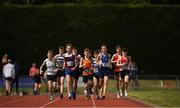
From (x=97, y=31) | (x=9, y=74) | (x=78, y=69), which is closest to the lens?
(x=78, y=69)

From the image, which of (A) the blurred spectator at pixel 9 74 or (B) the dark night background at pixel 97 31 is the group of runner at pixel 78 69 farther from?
(B) the dark night background at pixel 97 31

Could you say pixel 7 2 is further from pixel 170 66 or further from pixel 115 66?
pixel 115 66

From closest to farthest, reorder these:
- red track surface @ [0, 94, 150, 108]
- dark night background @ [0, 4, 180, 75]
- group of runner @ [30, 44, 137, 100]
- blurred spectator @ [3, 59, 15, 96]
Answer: red track surface @ [0, 94, 150, 108] < group of runner @ [30, 44, 137, 100] < blurred spectator @ [3, 59, 15, 96] < dark night background @ [0, 4, 180, 75]

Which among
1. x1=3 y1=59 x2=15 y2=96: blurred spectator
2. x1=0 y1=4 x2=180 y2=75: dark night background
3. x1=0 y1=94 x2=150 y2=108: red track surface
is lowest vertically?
x1=0 y1=94 x2=150 y2=108: red track surface

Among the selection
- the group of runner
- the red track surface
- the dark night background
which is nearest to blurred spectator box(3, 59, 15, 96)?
the group of runner

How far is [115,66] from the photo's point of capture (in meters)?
29.3

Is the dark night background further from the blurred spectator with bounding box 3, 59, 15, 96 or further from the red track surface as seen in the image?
the red track surface

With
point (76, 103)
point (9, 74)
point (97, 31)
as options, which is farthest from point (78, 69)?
point (97, 31)

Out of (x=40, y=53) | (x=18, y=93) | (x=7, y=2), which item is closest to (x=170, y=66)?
(x=40, y=53)

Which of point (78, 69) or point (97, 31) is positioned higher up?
point (97, 31)

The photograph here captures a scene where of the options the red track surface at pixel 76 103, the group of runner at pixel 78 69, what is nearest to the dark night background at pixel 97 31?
the group of runner at pixel 78 69

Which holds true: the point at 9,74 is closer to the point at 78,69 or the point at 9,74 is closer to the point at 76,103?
the point at 78,69

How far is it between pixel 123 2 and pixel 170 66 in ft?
26.4

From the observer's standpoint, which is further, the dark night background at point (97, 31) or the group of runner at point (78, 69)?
the dark night background at point (97, 31)
